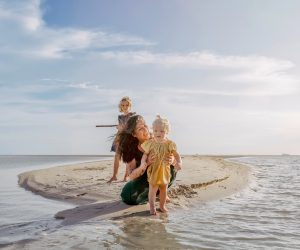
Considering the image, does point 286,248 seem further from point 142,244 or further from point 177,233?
point 142,244

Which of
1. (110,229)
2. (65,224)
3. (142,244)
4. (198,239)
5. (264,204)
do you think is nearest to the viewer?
(142,244)

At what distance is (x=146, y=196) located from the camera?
6.77m

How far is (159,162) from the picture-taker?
6.35 m

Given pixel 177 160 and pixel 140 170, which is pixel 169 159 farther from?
pixel 140 170

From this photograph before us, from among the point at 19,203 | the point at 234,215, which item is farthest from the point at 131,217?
the point at 19,203

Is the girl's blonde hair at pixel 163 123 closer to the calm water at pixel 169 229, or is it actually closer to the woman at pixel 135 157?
the woman at pixel 135 157

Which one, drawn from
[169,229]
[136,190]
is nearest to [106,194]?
[136,190]

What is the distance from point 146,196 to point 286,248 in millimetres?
2779

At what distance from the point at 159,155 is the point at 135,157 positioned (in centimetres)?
75

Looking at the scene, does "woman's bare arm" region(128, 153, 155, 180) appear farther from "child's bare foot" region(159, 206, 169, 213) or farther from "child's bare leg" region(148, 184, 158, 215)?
"child's bare foot" region(159, 206, 169, 213)

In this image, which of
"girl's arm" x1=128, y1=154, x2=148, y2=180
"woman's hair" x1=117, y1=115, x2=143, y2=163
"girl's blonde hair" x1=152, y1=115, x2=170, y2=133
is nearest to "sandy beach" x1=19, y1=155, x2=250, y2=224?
"girl's arm" x1=128, y1=154, x2=148, y2=180

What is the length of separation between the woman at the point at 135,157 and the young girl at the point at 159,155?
3.9 inches

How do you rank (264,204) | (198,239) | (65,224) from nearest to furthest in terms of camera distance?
(198,239) → (65,224) → (264,204)

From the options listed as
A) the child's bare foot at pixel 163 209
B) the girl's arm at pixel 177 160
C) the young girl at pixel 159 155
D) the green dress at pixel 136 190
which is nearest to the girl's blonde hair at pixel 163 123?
the young girl at pixel 159 155
